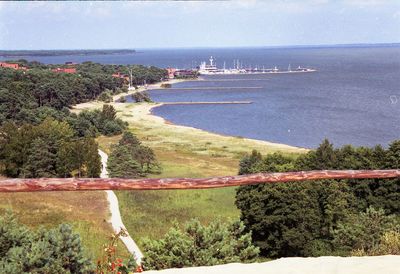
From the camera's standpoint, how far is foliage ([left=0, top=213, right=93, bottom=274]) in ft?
32.8

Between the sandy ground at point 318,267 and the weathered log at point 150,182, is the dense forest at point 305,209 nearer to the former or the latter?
the weathered log at point 150,182

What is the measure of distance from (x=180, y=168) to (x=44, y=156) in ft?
34.1

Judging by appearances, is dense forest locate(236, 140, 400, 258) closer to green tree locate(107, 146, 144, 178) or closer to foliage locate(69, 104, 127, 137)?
green tree locate(107, 146, 144, 178)

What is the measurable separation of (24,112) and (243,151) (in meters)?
27.8

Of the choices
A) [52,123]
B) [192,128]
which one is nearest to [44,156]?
[52,123]

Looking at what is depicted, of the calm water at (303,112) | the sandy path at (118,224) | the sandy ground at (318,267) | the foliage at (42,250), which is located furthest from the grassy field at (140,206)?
the calm water at (303,112)

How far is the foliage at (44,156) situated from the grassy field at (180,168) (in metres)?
5.63

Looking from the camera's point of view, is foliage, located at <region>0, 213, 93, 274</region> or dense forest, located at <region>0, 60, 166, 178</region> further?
dense forest, located at <region>0, 60, 166, 178</region>

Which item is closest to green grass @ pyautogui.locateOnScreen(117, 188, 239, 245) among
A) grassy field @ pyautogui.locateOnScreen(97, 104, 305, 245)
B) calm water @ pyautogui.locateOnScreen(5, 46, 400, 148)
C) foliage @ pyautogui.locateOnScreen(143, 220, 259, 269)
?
grassy field @ pyautogui.locateOnScreen(97, 104, 305, 245)

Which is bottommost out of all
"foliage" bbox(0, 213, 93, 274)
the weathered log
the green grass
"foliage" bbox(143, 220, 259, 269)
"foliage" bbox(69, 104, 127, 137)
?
"foliage" bbox(69, 104, 127, 137)

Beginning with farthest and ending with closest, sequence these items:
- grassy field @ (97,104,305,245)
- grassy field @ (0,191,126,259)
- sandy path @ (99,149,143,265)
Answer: grassy field @ (97,104,305,245), grassy field @ (0,191,126,259), sandy path @ (99,149,143,265)

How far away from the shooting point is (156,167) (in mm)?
38438

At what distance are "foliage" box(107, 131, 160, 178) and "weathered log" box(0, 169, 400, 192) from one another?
2810 centimetres

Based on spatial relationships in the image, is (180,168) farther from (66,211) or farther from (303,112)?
(303,112)
